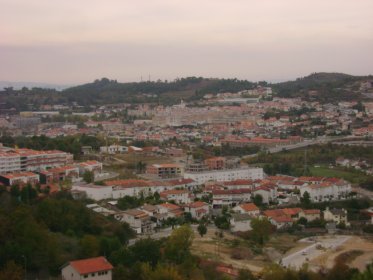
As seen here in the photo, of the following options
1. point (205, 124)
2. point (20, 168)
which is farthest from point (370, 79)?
point (20, 168)

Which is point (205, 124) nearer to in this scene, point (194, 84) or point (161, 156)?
point (161, 156)

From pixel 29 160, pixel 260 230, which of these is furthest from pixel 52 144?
pixel 260 230

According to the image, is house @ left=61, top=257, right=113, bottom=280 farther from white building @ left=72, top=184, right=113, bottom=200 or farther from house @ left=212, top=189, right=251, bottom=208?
house @ left=212, top=189, right=251, bottom=208

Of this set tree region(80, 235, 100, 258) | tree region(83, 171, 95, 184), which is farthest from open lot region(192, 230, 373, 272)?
tree region(83, 171, 95, 184)

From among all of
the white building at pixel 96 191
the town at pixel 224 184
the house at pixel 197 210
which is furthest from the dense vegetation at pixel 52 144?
the house at pixel 197 210

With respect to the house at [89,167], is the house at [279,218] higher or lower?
lower

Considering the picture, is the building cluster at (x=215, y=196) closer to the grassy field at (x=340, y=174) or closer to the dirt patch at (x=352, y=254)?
the grassy field at (x=340, y=174)

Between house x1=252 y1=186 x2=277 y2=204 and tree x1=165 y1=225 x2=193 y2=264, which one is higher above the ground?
tree x1=165 y1=225 x2=193 y2=264
